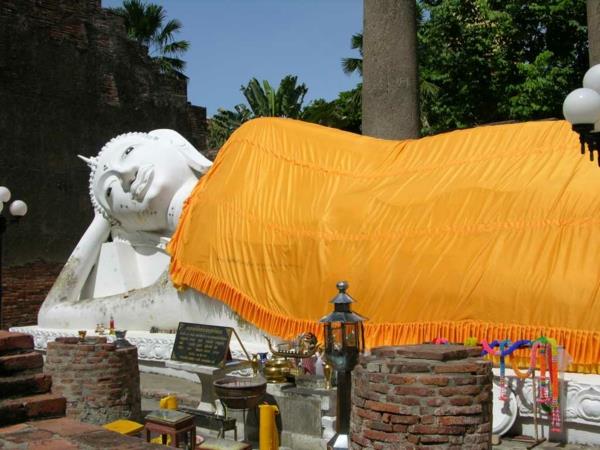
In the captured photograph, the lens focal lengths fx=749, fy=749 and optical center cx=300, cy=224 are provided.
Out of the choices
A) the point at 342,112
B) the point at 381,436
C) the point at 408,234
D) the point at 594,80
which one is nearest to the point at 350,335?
the point at 381,436

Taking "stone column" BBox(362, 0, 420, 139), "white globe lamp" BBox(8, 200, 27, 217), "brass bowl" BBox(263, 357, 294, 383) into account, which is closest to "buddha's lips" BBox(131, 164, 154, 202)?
"white globe lamp" BBox(8, 200, 27, 217)

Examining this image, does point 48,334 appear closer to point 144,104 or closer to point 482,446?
point 482,446

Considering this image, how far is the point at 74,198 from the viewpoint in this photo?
1387 centimetres

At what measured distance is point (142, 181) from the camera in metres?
8.23

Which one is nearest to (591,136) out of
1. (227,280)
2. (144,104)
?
(227,280)

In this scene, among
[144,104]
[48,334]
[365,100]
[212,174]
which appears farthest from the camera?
[144,104]

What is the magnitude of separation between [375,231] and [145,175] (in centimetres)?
328

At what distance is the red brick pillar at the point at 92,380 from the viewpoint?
19.3ft

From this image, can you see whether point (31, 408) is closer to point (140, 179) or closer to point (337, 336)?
point (337, 336)

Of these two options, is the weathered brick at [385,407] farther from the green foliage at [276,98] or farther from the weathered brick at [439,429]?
the green foliage at [276,98]

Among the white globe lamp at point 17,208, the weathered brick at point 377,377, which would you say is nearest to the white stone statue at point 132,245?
the white globe lamp at point 17,208

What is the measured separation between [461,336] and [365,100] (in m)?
5.28

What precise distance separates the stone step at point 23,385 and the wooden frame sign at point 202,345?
2.33m

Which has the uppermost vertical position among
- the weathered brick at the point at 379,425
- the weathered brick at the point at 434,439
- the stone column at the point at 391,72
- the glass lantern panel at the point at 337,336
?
the stone column at the point at 391,72
